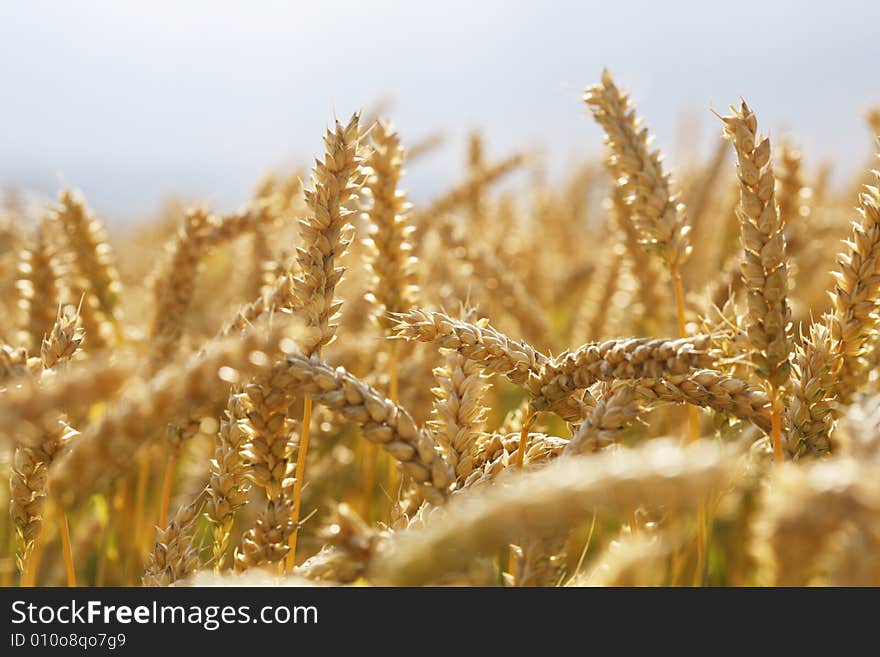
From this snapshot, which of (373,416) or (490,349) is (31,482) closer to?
(373,416)

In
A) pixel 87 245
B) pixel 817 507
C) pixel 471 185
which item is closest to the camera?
pixel 817 507

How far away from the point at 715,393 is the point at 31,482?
94 cm

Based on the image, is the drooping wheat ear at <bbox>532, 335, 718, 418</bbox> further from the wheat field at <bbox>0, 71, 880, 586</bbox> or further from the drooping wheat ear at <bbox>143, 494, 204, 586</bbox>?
the drooping wheat ear at <bbox>143, 494, 204, 586</bbox>

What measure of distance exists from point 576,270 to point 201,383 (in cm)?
347

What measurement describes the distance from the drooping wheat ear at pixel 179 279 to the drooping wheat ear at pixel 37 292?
0.26m

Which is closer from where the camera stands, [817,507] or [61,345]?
[817,507]

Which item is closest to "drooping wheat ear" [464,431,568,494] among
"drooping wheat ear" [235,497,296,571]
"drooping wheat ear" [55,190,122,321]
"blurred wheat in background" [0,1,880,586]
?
"blurred wheat in background" [0,1,880,586]

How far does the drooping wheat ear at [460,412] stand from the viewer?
102 centimetres

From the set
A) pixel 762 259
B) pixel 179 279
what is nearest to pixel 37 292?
pixel 179 279

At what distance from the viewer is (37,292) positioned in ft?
5.84

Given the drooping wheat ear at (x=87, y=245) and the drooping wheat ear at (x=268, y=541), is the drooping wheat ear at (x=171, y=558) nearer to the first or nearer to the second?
the drooping wheat ear at (x=268, y=541)
